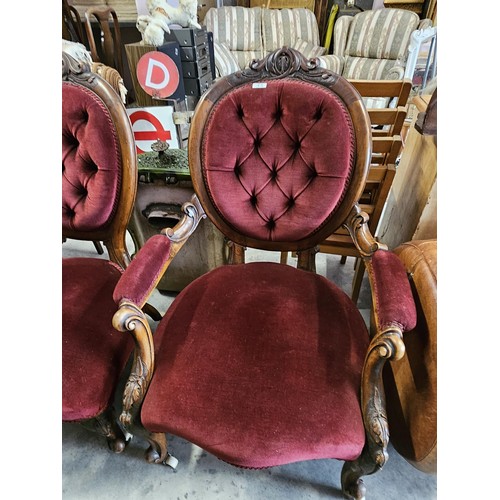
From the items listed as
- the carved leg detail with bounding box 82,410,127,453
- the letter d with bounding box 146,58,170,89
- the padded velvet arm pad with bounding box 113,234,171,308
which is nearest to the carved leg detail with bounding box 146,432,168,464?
the carved leg detail with bounding box 82,410,127,453

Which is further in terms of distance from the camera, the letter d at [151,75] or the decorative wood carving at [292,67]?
the letter d at [151,75]

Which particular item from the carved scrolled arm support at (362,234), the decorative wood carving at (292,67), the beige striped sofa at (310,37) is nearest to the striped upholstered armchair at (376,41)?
the beige striped sofa at (310,37)

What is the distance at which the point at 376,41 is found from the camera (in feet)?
9.95

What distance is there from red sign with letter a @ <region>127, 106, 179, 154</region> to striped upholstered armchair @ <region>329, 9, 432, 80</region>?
2.48m

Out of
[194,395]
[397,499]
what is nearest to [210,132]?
[194,395]

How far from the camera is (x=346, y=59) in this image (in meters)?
3.21

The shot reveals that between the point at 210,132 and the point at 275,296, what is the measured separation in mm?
498

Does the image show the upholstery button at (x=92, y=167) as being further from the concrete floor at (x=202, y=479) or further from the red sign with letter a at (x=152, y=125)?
the concrete floor at (x=202, y=479)

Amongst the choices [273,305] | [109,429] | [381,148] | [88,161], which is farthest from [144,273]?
[381,148]

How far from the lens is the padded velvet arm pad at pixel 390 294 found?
24.2 inches

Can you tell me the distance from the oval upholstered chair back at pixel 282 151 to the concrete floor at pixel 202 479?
2.36 feet

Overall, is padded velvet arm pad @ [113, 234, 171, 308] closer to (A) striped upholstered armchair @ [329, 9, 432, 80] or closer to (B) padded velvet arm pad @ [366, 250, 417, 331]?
(B) padded velvet arm pad @ [366, 250, 417, 331]

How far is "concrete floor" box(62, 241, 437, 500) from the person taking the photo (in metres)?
0.99

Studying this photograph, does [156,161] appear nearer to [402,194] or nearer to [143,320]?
[143,320]
